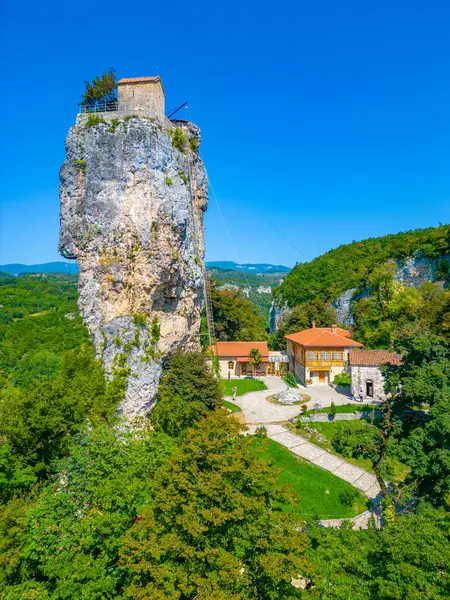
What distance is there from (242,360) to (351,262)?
3451 centimetres

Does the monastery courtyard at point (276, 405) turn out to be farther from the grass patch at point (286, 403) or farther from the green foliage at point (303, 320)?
the green foliage at point (303, 320)

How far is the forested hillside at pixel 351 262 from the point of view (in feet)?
140

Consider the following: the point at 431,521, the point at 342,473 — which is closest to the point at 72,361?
the point at 342,473

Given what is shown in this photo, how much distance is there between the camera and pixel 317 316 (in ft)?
143

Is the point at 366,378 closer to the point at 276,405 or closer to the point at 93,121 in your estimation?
the point at 276,405

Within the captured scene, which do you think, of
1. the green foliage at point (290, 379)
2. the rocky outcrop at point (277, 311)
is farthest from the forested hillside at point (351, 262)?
the green foliage at point (290, 379)

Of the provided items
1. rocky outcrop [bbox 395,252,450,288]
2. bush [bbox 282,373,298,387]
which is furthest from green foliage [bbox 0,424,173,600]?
rocky outcrop [bbox 395,252,450,288]

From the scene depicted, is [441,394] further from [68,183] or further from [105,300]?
[68,183]

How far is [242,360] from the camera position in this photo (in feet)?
114

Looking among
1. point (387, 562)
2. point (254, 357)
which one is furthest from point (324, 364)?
point (387, 562)

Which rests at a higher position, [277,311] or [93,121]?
[93,121]

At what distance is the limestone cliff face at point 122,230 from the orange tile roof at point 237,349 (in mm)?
13321

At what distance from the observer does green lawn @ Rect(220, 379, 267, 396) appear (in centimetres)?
3026

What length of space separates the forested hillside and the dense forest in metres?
29.9
